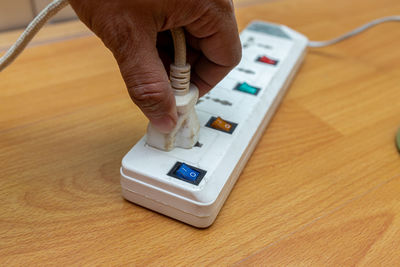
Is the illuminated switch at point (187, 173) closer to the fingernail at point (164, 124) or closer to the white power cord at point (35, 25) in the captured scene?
the fingernail at point (164, 124)

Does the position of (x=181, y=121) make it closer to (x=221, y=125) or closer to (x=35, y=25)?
(x=221, y=125)

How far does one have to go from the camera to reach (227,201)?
39cm

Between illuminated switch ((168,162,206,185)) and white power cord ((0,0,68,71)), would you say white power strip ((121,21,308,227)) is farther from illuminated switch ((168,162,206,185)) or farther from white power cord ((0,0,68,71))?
white power cord ((0,0,68,71))

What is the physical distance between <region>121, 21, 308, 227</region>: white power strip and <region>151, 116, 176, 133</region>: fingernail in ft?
0.11

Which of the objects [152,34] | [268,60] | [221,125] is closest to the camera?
[152,34]

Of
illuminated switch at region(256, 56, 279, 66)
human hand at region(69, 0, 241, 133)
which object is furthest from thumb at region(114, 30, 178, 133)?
illuminated switch at region(256, 56, 279, 66)

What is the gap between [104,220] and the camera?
1.18 feet

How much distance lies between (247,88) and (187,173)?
7.0 inches

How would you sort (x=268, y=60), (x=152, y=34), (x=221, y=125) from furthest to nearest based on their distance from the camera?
(x=268, y=60), (x=221, y=125), (x=152, y=34)

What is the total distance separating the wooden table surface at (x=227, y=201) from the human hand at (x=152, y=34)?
0.11m

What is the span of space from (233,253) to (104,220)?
12 cm

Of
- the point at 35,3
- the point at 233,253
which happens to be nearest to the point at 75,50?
the point at 35,3

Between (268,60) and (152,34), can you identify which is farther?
(268,60)

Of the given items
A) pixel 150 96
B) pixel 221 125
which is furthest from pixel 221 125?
pixel 150 96
